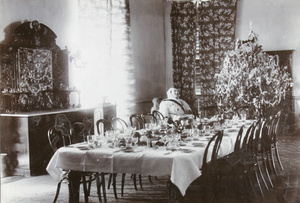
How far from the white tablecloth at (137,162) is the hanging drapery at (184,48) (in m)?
6.67

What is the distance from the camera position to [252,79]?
8594 mm

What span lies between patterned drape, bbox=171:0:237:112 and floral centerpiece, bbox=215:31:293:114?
1190 millimetres

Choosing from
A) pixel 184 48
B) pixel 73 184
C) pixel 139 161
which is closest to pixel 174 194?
pixel 139 161

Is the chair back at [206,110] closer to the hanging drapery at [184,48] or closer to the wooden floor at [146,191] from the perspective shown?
the hanging drapery at [184,48]

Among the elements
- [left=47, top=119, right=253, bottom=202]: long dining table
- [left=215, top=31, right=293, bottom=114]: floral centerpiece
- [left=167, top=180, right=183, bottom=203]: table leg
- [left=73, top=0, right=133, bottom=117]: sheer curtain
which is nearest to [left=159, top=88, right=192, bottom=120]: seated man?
[left=73, top=0, right=133, bottom=117]: sheer curtain

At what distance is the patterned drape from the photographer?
1025cm

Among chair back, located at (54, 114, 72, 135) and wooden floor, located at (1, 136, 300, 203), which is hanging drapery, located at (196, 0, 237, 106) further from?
chair back, located at (54, 114, 72, 135)

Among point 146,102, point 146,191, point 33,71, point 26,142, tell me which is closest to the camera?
point 146,191

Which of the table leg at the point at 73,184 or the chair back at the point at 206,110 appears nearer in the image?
the table leg at the point at 73,184

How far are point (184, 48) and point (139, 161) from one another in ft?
24.7

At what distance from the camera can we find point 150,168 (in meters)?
3.50

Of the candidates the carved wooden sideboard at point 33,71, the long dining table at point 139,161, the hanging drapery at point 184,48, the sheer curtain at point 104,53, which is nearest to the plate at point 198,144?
the long dining table at point 139,161

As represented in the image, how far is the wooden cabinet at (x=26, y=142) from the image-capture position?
5723 mm

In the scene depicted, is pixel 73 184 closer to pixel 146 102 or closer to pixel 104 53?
pixel 104 53
